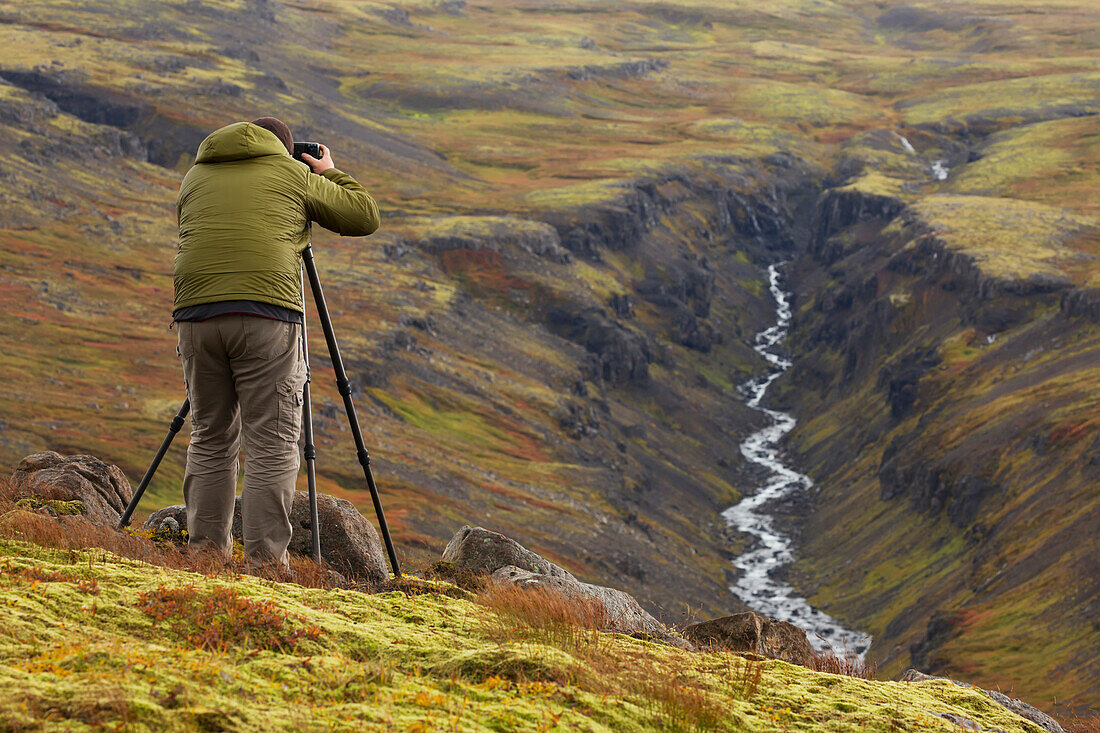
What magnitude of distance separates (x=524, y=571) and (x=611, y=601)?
1203 mm

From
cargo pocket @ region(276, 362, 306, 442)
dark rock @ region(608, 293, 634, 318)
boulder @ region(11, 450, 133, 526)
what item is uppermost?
cargo pocket @ region(276, 362, 306, 442)

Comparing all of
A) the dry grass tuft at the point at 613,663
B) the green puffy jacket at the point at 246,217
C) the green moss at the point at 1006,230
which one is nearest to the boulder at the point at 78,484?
the green puffy jacket at the point at 246,217

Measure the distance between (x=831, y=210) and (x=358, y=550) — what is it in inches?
7249

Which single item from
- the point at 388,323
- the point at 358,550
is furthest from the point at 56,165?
the point at 358,550

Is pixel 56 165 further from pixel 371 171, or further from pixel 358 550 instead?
pixel 358 550

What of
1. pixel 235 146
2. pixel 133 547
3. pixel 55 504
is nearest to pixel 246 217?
pixel 235 146

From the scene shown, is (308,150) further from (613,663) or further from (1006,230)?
(1006,230)

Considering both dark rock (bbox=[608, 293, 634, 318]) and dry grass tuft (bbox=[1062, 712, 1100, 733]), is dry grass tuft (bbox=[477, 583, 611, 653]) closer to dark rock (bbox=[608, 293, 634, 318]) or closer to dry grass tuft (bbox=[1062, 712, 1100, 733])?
dry grass tuft (bbox=[1062, 712, 1100, 733])

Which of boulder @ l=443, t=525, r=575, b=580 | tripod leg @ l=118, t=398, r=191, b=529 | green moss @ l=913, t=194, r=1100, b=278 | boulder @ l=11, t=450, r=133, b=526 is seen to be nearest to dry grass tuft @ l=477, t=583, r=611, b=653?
boulder @ l=443, t=525, r=575, b=580

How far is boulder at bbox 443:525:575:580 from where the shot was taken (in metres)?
13.8

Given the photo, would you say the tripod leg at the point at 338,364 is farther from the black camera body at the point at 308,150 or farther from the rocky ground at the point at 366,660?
the black camera body at the point at 308,150

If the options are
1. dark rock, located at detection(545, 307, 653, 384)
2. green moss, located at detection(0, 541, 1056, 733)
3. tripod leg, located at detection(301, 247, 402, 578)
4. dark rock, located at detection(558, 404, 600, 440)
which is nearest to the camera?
green moss, located at detection(0, 541, 1056, 733)

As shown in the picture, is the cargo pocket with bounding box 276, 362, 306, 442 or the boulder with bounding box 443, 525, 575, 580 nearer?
the cargo pocket with bounding box 276, 362, 306, 442

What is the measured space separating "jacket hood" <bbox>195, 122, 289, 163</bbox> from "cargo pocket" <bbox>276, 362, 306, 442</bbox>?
2.19m
